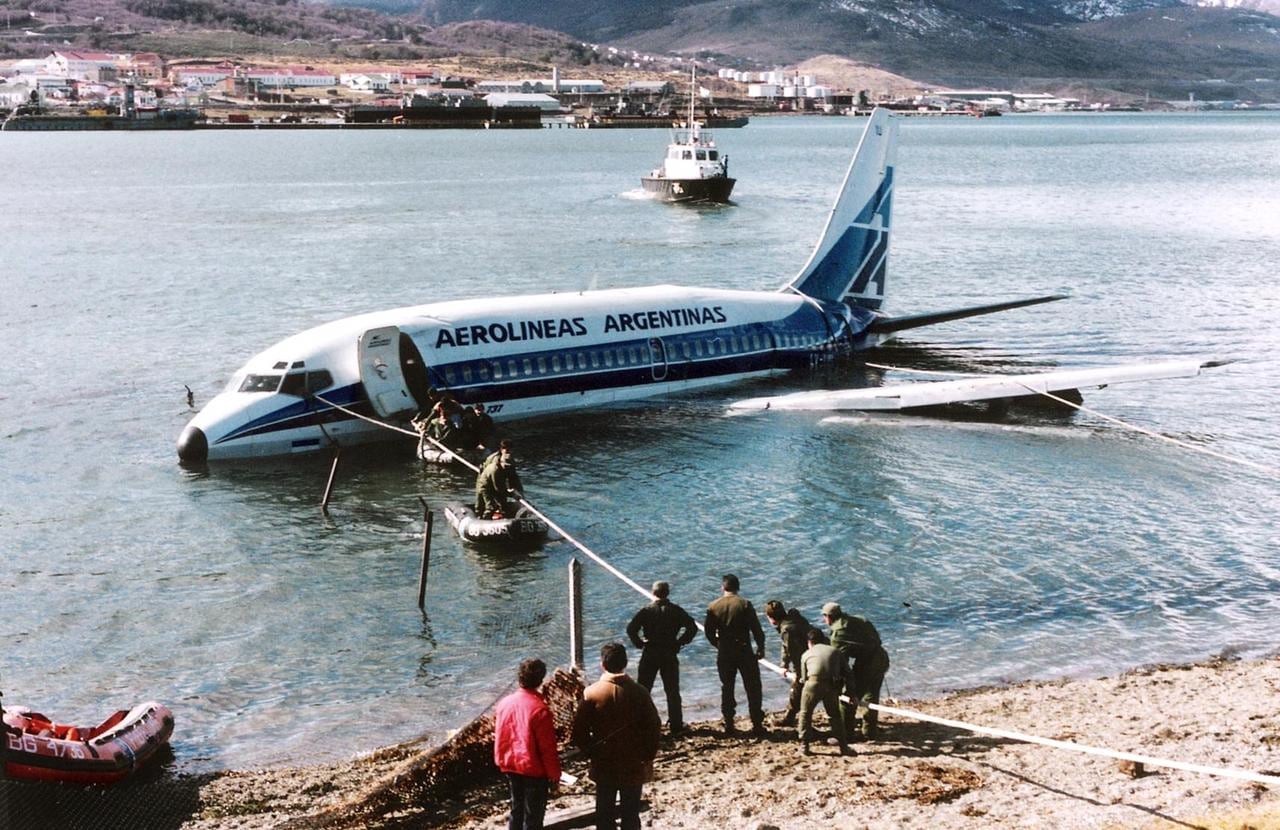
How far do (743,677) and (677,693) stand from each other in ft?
3.47

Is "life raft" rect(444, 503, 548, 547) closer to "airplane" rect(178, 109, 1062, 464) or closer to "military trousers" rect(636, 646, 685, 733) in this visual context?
"airplane" rect(178, 109, 1062, 464)

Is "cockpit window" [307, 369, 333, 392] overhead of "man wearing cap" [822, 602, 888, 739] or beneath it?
overhead

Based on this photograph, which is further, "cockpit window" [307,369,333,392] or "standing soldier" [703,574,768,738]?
"cockpit window" [307,369,333,392]

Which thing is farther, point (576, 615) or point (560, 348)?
point (560, 348)

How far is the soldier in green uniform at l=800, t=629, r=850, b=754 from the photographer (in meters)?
19.5

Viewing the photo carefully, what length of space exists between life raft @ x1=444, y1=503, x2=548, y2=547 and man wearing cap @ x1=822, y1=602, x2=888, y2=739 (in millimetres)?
13531

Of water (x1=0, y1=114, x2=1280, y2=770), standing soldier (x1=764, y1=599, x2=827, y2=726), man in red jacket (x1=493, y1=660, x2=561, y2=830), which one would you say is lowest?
water (x1=0, y1=114, x2=1280, y2=770)

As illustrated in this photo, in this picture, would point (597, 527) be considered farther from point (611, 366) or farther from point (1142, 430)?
point (1142, 430)

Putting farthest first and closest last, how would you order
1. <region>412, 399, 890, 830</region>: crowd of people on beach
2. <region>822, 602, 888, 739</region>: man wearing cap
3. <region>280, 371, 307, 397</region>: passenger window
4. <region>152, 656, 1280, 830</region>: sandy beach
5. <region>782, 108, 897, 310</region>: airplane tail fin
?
1. <region>782, 108, 897, 310</region>: airplane tail fin
2. <region>280, 371, 307, 397</region>: passenger window
3. <region>822, 602, 888, 739</region>: man wearing cap
4. <region>152, 656, 1280, 830</region>: sandy beach
5. <region>412, 399, 890, 830</region>: crowd of people on beach

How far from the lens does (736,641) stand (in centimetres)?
2027

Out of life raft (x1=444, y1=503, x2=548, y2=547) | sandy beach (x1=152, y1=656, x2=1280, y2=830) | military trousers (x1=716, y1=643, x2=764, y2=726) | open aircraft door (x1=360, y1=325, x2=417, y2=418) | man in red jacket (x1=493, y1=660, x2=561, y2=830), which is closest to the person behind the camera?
man in red jacket (x1=493, y1=660, x2=561, y2=830)

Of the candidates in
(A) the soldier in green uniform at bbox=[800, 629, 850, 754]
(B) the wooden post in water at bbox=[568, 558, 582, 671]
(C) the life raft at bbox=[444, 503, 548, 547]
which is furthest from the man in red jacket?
(C) the life raft at bbox=[444, 503, 548, 547]

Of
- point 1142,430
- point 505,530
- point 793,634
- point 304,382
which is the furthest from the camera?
point 1142,430

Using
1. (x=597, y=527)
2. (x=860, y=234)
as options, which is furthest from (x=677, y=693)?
(x=860, y=234)
